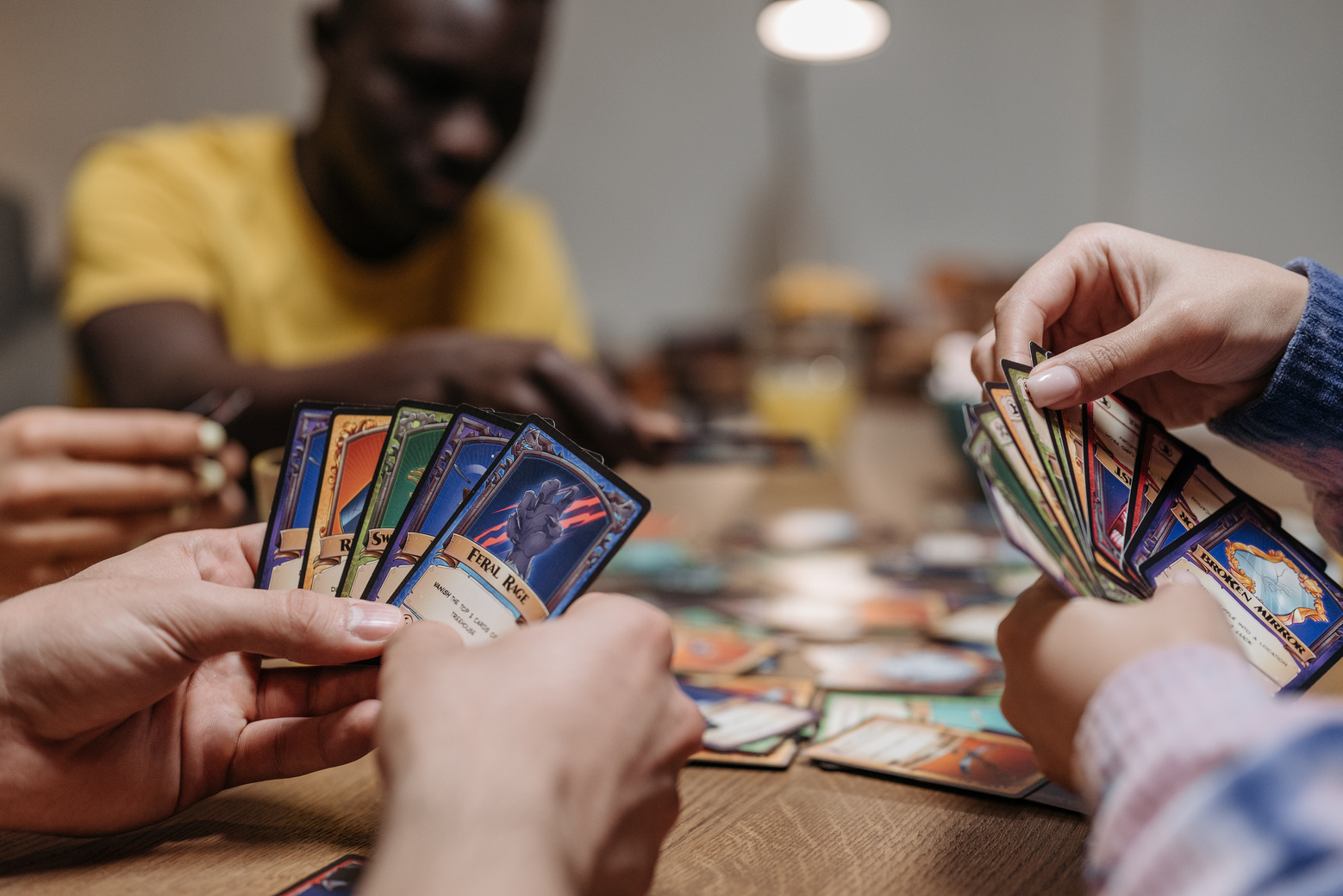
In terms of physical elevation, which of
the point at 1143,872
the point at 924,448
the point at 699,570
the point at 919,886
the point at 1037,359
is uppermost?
the point at 1037,359

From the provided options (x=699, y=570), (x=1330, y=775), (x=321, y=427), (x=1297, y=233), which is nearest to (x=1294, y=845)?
(x=1330, y=775)

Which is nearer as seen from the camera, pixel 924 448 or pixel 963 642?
pixel 963 642

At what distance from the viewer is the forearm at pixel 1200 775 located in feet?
1.03

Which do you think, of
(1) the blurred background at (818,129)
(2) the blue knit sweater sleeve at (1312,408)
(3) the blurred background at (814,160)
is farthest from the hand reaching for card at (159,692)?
(1) the blurred background at (818,129)

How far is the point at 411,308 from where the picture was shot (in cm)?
220

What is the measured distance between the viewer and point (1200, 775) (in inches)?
13.8

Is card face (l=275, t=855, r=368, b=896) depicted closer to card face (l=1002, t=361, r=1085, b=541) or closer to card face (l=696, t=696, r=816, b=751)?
card face (l=696, t=696, r=816, b=751)

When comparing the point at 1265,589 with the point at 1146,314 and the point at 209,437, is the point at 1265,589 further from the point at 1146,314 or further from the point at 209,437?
the point at 209,437

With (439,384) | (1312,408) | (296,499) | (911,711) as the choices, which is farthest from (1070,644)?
(439,384)

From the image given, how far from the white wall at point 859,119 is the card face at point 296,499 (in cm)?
298

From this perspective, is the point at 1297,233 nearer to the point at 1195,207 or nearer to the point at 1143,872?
the point at 1195,207

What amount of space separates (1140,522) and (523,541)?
44cm

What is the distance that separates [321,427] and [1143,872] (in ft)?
1.84

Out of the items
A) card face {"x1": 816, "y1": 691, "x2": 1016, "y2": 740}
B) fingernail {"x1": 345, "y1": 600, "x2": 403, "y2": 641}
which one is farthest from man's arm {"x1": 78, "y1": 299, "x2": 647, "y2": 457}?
fingernail {"x1": 345, "y1": 600, "x2": 403, "y2": 641}
